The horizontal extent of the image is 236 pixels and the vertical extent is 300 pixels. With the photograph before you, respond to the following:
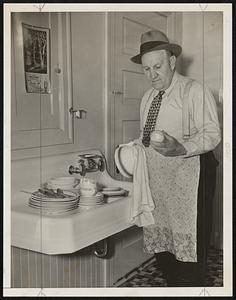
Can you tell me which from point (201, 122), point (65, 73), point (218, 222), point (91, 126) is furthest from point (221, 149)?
point (65, 73)

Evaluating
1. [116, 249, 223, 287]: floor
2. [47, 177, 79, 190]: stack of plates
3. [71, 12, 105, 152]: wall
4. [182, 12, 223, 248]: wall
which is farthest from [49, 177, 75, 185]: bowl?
[182, 12, 223, 248]: wall

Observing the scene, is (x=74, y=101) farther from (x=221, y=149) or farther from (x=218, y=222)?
(x=218, y=222)

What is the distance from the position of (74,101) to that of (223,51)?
1.54ft

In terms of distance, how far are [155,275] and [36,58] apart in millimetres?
745

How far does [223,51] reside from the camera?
4.15 feet

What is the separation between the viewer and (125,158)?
1.29 m

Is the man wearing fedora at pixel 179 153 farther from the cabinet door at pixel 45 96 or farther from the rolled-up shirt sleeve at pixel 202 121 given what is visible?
the cabinet door at pixel 45 96

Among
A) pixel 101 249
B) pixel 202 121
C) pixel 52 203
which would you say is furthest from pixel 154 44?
pixel 101 249

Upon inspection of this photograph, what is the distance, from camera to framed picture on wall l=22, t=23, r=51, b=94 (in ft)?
4.08

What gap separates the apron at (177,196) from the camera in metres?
1.28

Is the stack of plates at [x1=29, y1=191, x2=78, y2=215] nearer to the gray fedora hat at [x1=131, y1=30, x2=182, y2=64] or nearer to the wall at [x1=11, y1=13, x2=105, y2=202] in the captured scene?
the wall at [x1=11, y1=13, x2=105, y2=202]

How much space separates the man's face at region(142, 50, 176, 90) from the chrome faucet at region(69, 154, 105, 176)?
280 mm

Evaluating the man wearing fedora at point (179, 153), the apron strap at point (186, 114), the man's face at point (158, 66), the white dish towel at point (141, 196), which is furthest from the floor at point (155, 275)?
the man's face at point (158, 66)

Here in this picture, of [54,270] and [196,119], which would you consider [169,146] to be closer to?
[196,119]
